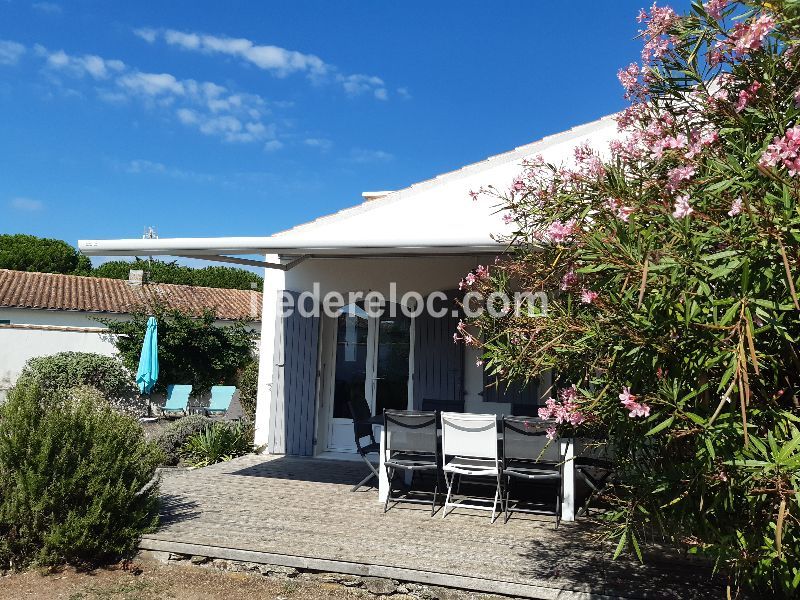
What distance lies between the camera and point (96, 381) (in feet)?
56.3

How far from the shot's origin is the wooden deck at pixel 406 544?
14.3 feet

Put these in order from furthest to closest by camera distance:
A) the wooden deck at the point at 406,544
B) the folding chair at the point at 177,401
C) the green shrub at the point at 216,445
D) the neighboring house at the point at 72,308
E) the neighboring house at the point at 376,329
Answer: the neighboring house at the point at 72,308 < the folding chair at the point at 177,401 < the green shrub at the point at 216,445 < the neighboring house at the point at 376,329 < the wooden deck at the point at 406,544

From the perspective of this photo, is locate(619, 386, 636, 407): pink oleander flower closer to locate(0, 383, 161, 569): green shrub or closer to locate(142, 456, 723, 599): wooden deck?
locate(142, 456, 723, 599): wooden deck

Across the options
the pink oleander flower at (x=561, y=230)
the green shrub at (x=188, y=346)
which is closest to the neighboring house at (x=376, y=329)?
the pink oleander flower at (x=561, y=230)

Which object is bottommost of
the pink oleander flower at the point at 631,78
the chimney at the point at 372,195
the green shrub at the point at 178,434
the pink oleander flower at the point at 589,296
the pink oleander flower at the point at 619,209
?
the green shrub at the point at 178,434

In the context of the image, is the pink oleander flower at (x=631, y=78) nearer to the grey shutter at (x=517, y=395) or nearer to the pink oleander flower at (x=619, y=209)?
the pink oleander flower at (x=619, y=209)

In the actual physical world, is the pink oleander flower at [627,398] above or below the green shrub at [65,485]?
above

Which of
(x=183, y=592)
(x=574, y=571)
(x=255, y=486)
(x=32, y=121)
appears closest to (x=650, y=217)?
(x=574, y=571)

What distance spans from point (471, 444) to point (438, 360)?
337 centimetres

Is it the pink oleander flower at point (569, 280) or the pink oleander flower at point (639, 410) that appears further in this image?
the pink oleander flower at point (569, 280)

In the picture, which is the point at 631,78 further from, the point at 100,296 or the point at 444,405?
the point at 100,296

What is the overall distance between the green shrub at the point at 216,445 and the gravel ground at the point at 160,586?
4191mm

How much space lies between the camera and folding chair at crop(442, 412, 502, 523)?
6102mm

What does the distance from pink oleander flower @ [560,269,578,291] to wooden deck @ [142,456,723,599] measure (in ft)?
6.79
